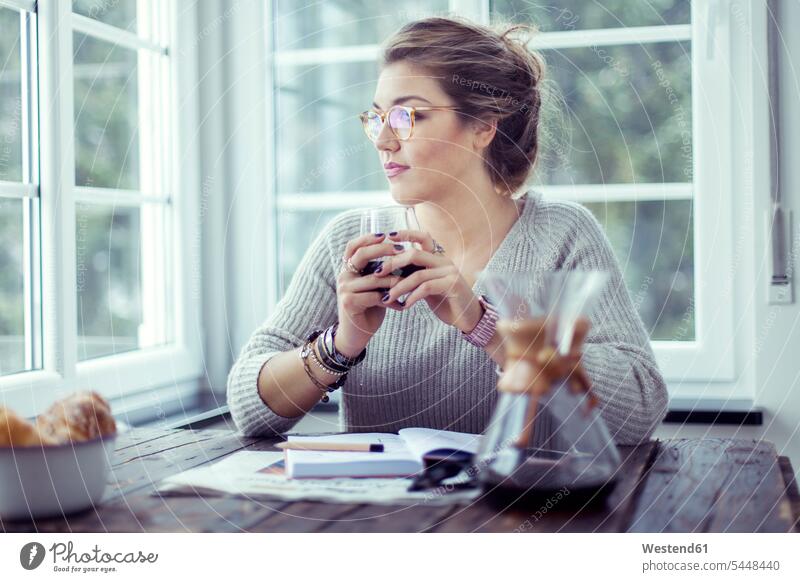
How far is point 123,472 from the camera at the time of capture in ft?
2.36

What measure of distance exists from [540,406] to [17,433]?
1.21ft

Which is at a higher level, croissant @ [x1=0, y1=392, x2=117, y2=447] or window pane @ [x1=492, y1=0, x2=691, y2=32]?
window pane @ [x1=492, y1=0, x2=691, y2=32]

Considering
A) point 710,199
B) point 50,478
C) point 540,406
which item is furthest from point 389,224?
point 710,199

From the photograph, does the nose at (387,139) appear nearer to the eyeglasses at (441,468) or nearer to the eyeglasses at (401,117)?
the eyeglasses at (401,117)

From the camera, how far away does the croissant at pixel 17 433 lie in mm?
587

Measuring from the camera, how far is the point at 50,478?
0.60 m

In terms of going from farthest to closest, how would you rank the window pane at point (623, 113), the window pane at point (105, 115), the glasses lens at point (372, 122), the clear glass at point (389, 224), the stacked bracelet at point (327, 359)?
1. the window pane at point (623, 113)
2. the window pane at point (105, 115)
3. the glasses lens at point (372, 122)
4. the stacked bracelet at point (327, 359)
5. the clear glass at point (389, 224)

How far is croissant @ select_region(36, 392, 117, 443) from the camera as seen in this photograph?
0.60m

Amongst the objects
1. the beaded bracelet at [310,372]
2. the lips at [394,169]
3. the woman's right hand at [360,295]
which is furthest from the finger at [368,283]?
the lips at [394,169]

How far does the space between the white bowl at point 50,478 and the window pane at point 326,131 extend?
0.90 meters

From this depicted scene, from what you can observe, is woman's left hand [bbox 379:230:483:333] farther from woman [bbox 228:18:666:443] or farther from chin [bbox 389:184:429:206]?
chin [bbox 389:184:429:206]

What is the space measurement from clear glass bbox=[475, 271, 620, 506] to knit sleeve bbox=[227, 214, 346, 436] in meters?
0.35

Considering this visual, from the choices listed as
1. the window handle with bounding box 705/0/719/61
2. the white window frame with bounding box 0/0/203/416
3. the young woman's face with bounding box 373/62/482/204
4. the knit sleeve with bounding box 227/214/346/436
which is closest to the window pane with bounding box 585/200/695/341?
the window handle with bounding box 705/0/719/61

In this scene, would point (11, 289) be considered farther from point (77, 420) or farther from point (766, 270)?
point (766, 270)
